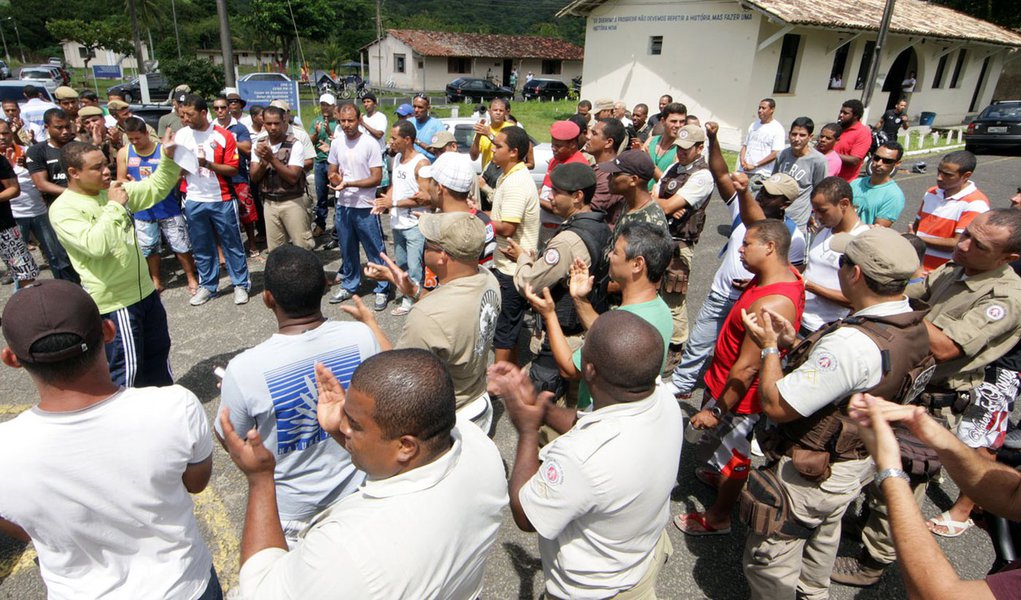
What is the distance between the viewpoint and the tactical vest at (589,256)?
341cm

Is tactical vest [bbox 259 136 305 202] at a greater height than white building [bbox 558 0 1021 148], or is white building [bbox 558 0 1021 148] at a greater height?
white building [bbox 558 0 1021 148]

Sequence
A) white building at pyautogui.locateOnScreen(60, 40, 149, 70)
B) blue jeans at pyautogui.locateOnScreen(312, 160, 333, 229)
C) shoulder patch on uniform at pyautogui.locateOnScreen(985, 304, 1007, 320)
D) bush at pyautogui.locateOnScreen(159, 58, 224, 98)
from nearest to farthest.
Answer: shoulder patch on uniform at pyautogui.locateOnScreen(985, 304, 1007, 320) → blue jeans at pyautogui.locateOnScreen(312, 160, 333, 229) → bush at pyautogui.locateOnScreen(159, 58, 224, 98) → white building at pyautogui.locateOnScreen(60, 40, 149, 70)

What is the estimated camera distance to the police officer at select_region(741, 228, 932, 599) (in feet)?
7.45

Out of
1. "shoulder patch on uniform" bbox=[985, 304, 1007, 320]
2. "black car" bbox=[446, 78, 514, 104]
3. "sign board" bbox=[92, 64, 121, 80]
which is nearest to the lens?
"shoulder patch on uniform" bbox=[985, 304, 1007, 320]

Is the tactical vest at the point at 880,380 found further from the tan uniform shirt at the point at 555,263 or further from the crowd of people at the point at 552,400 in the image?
the tan uniform shirt at the point at 555,263

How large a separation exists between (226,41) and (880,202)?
37.6 ft

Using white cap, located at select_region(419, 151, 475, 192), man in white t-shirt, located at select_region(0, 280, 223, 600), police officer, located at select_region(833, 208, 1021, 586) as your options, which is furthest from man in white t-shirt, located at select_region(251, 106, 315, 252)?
police officer, located at select_region(833, 208, 1021, 586)

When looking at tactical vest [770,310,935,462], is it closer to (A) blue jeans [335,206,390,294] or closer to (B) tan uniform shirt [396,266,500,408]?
(B) tan uniform shirt [396,266,500,408]

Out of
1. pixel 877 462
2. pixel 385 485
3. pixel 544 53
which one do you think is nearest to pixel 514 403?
pixel 385 485

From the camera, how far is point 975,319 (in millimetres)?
2922

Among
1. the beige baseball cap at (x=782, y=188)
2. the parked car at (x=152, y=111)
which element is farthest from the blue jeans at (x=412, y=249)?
the parked car at (x=152, y=111)

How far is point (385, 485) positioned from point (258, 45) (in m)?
62.8

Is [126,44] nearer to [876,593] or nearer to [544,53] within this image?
[544,53]

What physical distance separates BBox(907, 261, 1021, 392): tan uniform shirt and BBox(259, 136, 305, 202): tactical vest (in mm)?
5727
